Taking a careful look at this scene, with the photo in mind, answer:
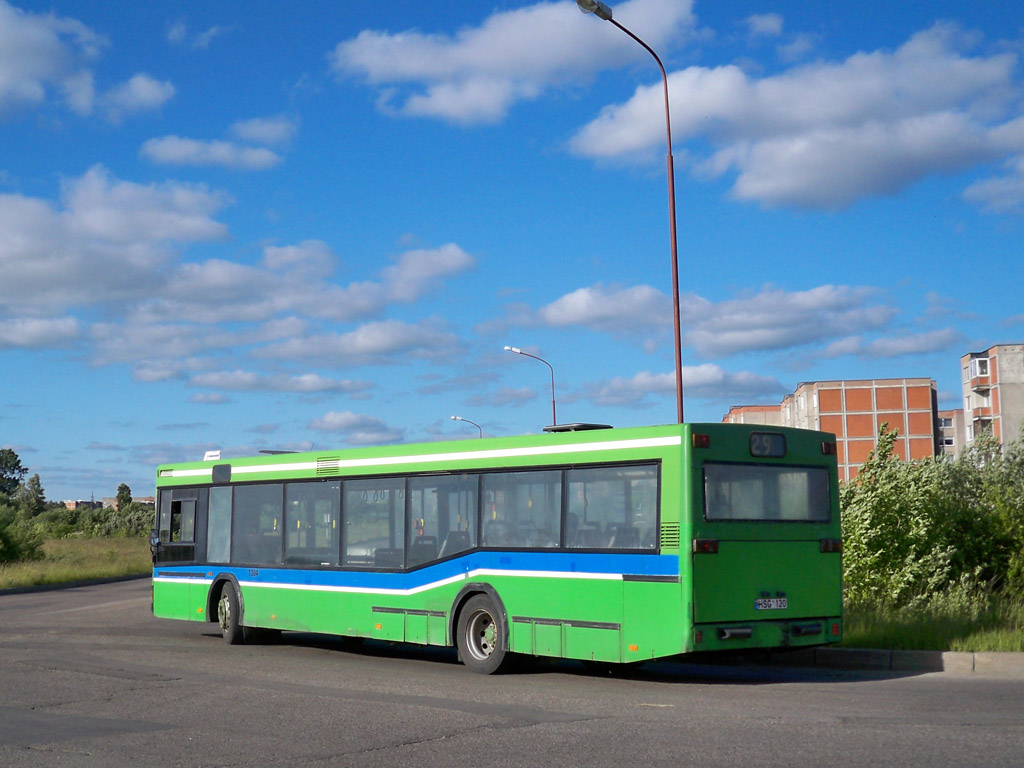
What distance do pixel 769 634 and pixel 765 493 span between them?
1453mm

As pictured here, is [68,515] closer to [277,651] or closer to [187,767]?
[277,651]

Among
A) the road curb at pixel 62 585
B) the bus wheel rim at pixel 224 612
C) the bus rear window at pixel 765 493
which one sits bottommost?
the road curb at pixel 62 585

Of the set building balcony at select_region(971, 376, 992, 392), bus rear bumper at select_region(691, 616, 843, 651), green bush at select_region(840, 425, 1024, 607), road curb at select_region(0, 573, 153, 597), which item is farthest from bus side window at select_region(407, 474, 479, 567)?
building balcony at select_region(971, 376, 992, 392)

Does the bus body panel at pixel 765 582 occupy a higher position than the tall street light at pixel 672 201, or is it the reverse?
the tall street light at pixel 672 201

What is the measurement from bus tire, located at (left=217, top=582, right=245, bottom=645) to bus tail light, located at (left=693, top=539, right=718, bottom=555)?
27.7ft

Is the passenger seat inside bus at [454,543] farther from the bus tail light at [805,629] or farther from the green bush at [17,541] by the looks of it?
the green bush at [17,541]

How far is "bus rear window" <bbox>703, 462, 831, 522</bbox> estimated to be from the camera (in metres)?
12.1

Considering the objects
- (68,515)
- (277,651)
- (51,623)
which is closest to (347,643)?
(277,651)

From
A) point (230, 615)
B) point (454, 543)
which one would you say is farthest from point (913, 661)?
point (230, 615)

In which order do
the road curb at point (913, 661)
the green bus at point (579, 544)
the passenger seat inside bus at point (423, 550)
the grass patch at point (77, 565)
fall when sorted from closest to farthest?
1. the green bus at point (579, 544)
2. the road curb at point (913, 661)
3. the passenger seat inside bus at point (423, 550)
4. the grass patch at point (77, 565)

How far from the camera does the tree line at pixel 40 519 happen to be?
43.5 meters

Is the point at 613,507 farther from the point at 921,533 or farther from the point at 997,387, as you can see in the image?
the point at 997,387

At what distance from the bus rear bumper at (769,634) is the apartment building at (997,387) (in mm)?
91164

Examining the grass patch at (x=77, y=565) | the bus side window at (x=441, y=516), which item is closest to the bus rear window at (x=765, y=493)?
the bus side window at (x=441, y=516)
